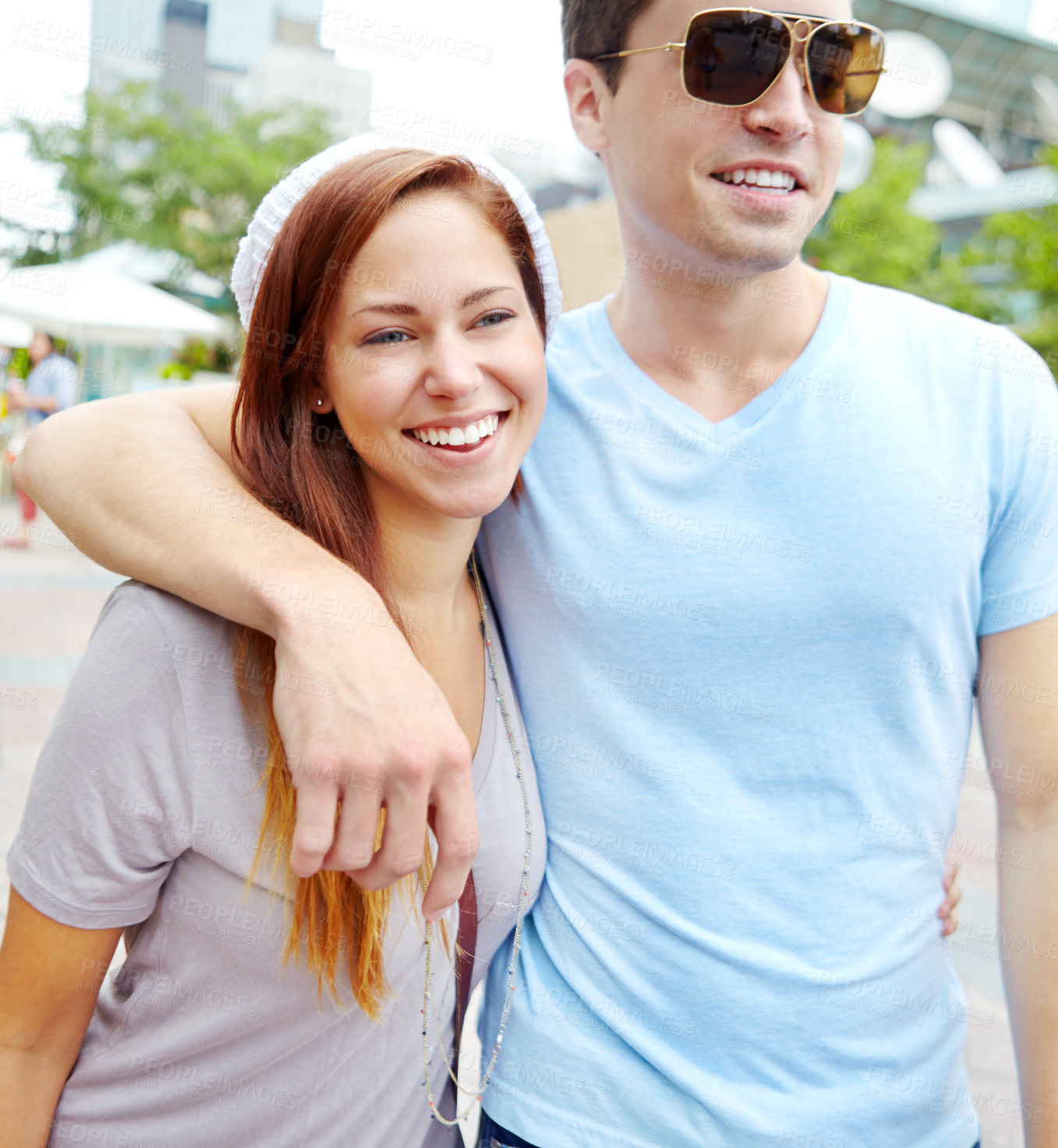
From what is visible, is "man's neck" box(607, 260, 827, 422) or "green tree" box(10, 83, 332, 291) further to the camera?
"green tree" box(10, 83, 332, 291)

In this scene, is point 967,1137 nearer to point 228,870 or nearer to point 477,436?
point 228,870

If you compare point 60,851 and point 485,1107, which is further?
point 485,1107

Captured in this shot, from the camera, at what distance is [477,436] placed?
1597 millimetres

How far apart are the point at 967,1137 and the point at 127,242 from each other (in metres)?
24.6

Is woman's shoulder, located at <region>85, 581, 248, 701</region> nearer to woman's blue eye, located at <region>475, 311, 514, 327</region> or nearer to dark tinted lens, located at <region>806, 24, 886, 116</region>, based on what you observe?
woman's blue eye, located at <region>475, 311, 514, 327</region>

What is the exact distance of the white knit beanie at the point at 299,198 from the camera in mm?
1613

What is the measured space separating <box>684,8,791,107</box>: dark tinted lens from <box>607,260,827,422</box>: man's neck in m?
0.28

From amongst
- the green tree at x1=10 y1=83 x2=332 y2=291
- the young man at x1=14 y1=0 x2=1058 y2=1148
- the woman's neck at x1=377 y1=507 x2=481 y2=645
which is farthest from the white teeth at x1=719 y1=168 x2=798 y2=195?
the green tree at x1=10 y1=83 x2=332 y2=291

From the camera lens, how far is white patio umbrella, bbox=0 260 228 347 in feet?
45.7

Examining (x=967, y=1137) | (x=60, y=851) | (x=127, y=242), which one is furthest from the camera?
(x=127, y=242)

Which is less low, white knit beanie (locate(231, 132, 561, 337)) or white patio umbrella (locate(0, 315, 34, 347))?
white knit beanie (locate(231, 132, 561, 337))

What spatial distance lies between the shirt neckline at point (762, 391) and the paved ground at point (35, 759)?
6.44 feet

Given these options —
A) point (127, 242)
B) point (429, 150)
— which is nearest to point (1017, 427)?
point (429, 150)

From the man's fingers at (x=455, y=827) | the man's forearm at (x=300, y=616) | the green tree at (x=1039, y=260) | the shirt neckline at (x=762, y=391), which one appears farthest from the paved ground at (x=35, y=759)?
the green tree at (x=1039, y=260)
